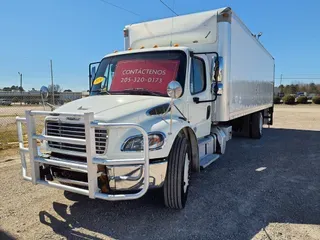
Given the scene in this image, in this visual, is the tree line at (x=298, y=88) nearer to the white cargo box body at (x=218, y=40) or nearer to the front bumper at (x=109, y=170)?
the white cargo box body at (x=218, y=40)

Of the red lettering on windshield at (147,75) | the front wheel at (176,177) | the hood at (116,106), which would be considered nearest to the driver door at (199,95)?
the red lettering on windshield at (147,75)

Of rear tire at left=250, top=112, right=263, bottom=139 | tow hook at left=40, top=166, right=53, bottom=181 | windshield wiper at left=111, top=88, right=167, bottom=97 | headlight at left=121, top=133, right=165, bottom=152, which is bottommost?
rear tire at left=250, top=112, right=263, bottom=139

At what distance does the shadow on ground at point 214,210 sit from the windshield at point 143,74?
178 cm

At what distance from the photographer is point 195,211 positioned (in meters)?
3.81

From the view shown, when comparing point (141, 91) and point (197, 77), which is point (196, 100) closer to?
A: point (197, 77)

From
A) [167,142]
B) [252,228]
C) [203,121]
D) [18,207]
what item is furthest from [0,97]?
[252,228]

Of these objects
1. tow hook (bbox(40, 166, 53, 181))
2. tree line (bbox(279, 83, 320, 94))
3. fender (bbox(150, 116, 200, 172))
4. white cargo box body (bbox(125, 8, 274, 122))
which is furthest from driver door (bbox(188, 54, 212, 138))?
tree line (bbox(279, 83, 320, 94))

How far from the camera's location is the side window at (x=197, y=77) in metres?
4.69

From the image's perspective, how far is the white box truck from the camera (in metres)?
3.13

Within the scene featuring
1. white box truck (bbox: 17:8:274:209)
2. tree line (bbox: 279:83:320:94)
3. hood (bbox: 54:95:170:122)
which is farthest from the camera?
tree line (bbox: 279:83:320:94)

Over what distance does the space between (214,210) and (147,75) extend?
236cm

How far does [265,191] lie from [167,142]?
2295 millimetres

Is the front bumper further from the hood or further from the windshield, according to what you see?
the windshield

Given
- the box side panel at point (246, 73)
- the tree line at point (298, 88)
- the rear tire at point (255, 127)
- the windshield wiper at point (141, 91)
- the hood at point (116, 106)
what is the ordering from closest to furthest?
the hood at point (116, 106), the windshield wiper at point (141, 91), the box side panel at point (246, 73), the rear tire at point (255, 127), the tree line at point (298, 88)
